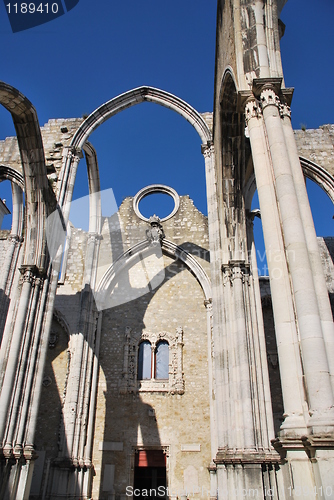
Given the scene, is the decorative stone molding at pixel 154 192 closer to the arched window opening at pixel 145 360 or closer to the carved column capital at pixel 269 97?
the arched window opening at pixel 145 360

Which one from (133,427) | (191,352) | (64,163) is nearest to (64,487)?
(133,427)

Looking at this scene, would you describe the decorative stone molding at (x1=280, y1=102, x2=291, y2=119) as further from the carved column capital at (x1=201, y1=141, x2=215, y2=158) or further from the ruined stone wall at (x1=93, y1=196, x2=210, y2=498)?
the ruined stone wall at (x1=93, y1=196, x2=210, y2=498)

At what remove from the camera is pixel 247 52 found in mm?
5848

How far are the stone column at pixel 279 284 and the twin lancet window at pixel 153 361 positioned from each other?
7.86 meters

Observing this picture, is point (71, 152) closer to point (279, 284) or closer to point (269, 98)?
point (269, 98)

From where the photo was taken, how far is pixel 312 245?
4242 millimetres

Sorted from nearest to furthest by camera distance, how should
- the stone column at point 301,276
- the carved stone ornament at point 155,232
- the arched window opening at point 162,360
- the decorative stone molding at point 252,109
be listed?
the stone column at point 301,276 → the decorative stone molding at point 252,109 → the arched window opening at point 162,360 → the carved stone ornament at point 155,232

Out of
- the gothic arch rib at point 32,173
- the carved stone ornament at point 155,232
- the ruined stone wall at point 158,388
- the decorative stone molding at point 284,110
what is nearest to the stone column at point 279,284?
the decorative stone molding at point 284,110

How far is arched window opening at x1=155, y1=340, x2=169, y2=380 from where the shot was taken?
11.4 m

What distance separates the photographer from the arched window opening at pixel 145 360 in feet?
37.4

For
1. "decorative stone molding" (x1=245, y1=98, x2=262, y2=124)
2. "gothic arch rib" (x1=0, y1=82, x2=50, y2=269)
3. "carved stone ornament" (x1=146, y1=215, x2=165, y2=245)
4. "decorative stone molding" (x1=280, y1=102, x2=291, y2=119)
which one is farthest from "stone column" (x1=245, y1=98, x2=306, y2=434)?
"carved stone ornament" (x1=146, y1=215, x2=165, y2=245)

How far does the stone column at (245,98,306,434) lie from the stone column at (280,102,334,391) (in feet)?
0.93

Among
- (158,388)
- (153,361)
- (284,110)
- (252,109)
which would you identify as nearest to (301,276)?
(284,110)

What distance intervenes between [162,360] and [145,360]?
51cm
